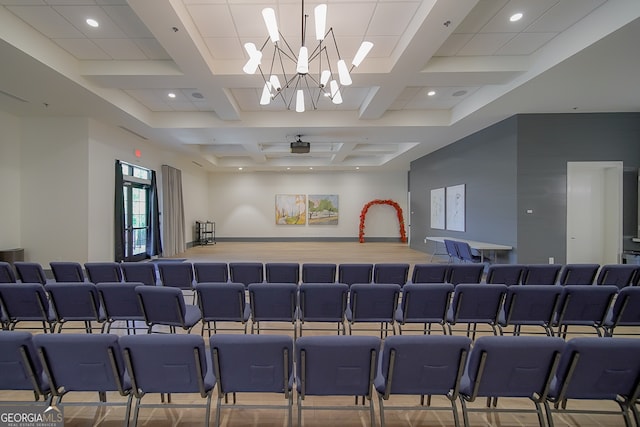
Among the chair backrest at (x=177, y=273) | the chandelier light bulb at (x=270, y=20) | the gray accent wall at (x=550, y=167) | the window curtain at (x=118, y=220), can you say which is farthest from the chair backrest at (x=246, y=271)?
the gray accent wall at (x=550, y=167)

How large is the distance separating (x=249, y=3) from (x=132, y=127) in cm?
549

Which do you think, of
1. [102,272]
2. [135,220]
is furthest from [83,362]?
[135,220]

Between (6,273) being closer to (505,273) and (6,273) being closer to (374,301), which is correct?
(374,301)

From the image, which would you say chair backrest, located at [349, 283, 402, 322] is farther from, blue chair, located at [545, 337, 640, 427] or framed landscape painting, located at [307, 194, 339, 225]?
framed landscape painting, located at [307, 194, 339, 225]

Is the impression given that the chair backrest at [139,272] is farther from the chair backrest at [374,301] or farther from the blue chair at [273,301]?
the chair backrest at [374,301]

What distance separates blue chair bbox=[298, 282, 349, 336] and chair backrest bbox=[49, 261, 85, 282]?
3.23 m

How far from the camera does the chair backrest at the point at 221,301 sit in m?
3.06

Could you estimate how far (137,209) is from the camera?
8.68 metres

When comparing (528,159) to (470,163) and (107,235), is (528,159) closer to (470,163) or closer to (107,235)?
(470,163)

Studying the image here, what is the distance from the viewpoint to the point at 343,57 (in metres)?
4.68

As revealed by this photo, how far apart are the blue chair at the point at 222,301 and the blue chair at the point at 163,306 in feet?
0.59

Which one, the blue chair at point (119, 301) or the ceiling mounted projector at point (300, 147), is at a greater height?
the ceiling mounted projector at point (300, 147)

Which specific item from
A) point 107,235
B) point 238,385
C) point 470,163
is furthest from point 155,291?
point 470,163

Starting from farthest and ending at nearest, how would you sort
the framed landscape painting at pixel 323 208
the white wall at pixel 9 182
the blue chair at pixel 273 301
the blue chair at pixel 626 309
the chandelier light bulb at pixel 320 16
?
1. the framed landscape painting at pixel 323 208
2. the white wall at pixel 9 182
3. the blue chair at pixel 273 301
4. the blue chair at pixel 626 309
5. the chandelier light bulb at pixel 320 16
